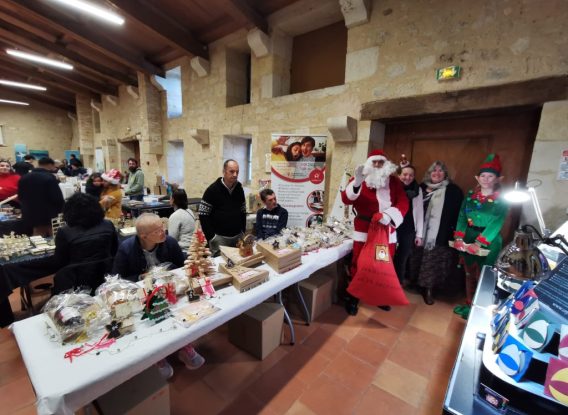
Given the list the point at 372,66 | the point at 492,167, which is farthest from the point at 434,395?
the point at 372,66

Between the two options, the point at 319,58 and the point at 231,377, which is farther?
the point at 319,58

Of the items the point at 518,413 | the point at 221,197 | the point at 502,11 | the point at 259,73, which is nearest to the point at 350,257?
the point at 221,197

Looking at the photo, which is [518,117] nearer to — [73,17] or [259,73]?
[259,73]

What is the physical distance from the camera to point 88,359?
3.34 feet

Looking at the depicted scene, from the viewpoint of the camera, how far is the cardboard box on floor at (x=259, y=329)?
6.45 feet

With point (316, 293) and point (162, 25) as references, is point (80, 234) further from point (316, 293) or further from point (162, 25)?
point (162, 25)

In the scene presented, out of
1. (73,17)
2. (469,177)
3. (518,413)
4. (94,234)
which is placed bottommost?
(518,413)

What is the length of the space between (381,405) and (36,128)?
16.3m

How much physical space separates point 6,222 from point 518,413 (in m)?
4.93

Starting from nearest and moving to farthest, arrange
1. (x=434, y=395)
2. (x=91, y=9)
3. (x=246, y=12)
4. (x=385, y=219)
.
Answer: (x=434, y=395), (x=385, y=219), (x=91, y=9), (x=246, y=12)

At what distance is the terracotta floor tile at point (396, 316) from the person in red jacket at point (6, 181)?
530 cm

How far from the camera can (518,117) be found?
256cm

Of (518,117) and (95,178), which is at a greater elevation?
(518,117)

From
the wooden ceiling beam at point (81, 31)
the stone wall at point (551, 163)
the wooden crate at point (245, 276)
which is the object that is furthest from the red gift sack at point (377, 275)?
the wooden ceiling beam at point (81, 31)
